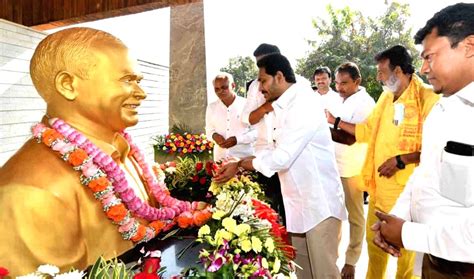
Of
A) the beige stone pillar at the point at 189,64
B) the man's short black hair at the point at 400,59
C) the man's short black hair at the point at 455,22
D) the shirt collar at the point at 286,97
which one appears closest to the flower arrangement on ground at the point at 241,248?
the man's short black hair at the point at 455,22

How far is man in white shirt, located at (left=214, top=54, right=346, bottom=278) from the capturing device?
9.59 feet

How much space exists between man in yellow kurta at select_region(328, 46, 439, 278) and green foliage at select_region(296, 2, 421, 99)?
50.4 feet

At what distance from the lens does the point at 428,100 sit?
3021 mm

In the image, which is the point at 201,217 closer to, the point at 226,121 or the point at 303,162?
the point at 303,162

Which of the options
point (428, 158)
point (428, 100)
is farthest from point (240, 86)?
point (428, 158)

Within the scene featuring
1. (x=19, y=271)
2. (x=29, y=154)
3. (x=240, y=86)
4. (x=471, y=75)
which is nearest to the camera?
(x=19, y=271)

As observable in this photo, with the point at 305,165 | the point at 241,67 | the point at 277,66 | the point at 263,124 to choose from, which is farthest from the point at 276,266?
the point at 241,67

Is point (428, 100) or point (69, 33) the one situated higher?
point (69, 33)

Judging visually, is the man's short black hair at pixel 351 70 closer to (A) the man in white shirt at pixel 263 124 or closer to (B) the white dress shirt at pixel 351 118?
(B) the white dress shirt at pixel 351 118

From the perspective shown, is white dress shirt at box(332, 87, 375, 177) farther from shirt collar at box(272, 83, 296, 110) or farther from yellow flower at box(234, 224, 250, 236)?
yellow flower at box(234, 224, 250, 236)

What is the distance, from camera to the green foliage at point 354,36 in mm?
18562

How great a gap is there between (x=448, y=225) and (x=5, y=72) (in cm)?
439

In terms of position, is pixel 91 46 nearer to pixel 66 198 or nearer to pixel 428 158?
pixel 66 198

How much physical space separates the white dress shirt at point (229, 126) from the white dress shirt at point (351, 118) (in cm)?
102
